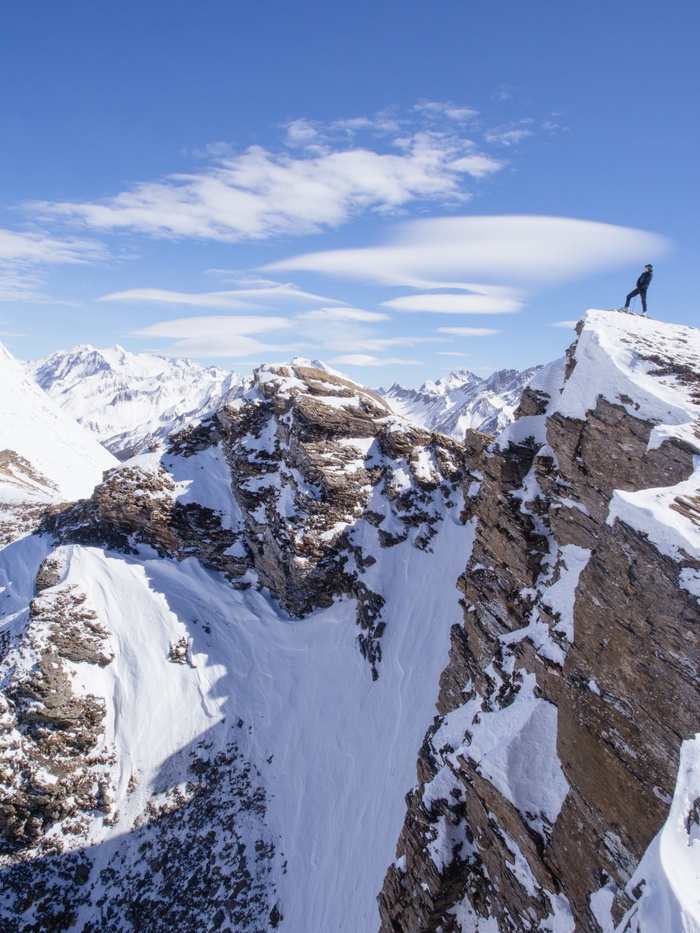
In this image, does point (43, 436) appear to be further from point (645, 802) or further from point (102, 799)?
point (645, 802)

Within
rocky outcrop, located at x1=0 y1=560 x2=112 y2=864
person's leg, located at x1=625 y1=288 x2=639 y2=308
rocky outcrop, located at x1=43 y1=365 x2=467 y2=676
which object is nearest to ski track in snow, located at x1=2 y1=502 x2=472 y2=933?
rocky outcrop, located at x1=0 y1=560 x2=112 y2=864

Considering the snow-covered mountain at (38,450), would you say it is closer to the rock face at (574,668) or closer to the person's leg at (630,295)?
the rock face at (574,668)

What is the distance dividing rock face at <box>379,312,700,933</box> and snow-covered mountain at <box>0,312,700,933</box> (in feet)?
0.30

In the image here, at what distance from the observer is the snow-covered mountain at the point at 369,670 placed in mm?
10781

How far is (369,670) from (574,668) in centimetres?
2323

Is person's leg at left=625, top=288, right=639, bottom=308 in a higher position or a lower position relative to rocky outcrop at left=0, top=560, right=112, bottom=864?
higher

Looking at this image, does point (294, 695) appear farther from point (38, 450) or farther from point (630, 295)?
point (38, 450)

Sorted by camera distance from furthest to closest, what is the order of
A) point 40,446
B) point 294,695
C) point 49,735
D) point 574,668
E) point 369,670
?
1. point 40,446
2. point 294,695
3. point 369,670
4. point 49,735
5. point 574,668

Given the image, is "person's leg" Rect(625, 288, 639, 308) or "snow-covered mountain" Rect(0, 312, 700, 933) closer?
"snow-covered mountain" Rect(0, 312, 700, 933)

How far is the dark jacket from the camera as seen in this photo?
24672 millimetres

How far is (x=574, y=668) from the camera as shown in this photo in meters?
12.2

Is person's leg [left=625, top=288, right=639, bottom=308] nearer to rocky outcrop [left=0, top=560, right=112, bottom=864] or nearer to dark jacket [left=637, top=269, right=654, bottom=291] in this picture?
dark jacket [left=637, top=269, right=654, bottom=291]

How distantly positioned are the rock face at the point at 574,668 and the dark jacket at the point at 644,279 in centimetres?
274

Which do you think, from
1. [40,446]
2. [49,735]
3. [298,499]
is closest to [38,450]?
[40,446]
